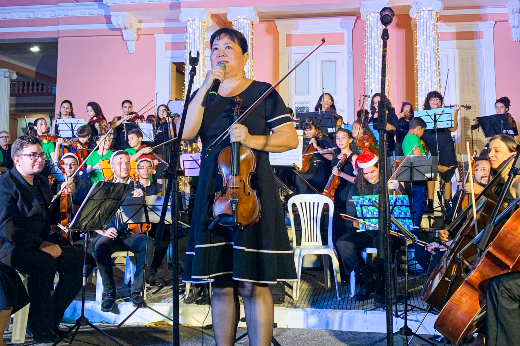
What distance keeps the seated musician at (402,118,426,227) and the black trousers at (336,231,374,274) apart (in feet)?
3.85

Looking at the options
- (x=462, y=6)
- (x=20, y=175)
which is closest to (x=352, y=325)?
(x=20, y=175)

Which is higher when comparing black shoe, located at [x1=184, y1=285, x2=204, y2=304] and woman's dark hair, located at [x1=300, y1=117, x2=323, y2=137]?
woman's dark hair, located at [x1=300, y1=117, x2=323, y2=137]

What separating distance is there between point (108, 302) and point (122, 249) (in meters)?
0.61

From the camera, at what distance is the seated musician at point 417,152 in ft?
20.8

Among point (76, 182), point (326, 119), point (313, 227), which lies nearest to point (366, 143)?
point (326, 119)

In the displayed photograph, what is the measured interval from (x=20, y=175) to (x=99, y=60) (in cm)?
878

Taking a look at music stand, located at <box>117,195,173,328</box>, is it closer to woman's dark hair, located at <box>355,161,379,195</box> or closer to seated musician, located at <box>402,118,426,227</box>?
woman's dark hair, located at <box>355,161,379,195</box>

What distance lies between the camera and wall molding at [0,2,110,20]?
39.4ft

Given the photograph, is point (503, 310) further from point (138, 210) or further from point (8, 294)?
point (138, 210)

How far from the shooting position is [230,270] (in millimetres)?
2348

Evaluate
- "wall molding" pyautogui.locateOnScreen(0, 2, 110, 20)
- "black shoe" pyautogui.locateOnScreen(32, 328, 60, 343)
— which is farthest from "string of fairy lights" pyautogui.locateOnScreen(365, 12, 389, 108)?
"black shoe" pyautogui.locateOnScreen(32, 328, 60, 343)

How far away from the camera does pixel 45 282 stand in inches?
156

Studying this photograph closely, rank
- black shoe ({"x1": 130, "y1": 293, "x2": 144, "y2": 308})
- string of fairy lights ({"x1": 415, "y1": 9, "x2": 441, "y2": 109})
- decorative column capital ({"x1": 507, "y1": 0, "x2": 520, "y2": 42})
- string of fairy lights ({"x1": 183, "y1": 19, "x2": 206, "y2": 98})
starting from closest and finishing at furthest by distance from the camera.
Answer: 1. black shoe ({"x1": 130, "y1": 293, "x2": 144, "y2": 308})
2. string of fairy lights ({"x1": 415, "y1": 9, "x2": 441, "y2": 109})
3. decorative column capital ({"x1": 507, "y1": 0, "x2": 520, "y2": 42})
4. string of fairy lights ({"x1": 183, "y1": 19, "x2": 206, "y2": 98})

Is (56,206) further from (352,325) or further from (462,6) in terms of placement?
(462,6)
